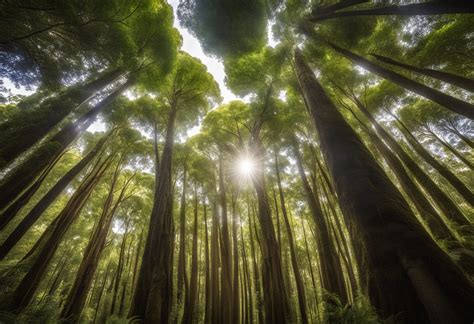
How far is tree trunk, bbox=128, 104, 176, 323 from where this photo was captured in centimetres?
508

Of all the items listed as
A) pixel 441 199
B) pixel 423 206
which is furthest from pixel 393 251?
pixel 441 199

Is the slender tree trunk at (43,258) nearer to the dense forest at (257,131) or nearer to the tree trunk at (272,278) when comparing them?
the dense forest at (257,131)

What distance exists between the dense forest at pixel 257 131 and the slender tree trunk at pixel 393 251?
0.04 feet

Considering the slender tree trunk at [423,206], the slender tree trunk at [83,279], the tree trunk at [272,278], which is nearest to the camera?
the slender tree trunk at [423,206]

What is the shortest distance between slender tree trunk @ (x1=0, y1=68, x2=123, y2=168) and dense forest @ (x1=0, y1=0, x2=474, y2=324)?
0.04 meters

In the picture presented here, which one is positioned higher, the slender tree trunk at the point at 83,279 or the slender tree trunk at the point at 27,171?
the slender tree trunk at the point at 27,171

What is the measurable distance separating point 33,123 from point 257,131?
8.63 meters

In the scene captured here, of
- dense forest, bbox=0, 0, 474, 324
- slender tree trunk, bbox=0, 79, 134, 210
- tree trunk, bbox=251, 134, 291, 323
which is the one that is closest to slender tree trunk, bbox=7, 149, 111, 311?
dense forest, bbox=0, 0, 474, 324

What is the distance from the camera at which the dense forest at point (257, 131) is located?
6.71 feet

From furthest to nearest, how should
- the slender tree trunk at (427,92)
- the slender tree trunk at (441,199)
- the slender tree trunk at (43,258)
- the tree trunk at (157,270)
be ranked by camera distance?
1. the slender tree trunk at (43,258)
2. the slender tree trunk at (441,199)
3. the tree trunk at (157,270)
4. the slender tree trunk at (427,92)

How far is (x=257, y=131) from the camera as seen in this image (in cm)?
1059

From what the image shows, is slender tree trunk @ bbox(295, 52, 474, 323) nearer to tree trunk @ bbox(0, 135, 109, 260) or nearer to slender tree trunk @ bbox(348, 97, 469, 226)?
slender tree trunk @ bbox(348, 97, 469, 226)

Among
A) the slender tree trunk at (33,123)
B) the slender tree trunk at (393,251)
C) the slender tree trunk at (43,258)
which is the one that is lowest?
the slender tree trunk at (393,251)

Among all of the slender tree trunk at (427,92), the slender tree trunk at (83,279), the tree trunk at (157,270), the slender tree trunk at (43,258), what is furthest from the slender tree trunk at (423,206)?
the slender tree trunk at (43,258)
